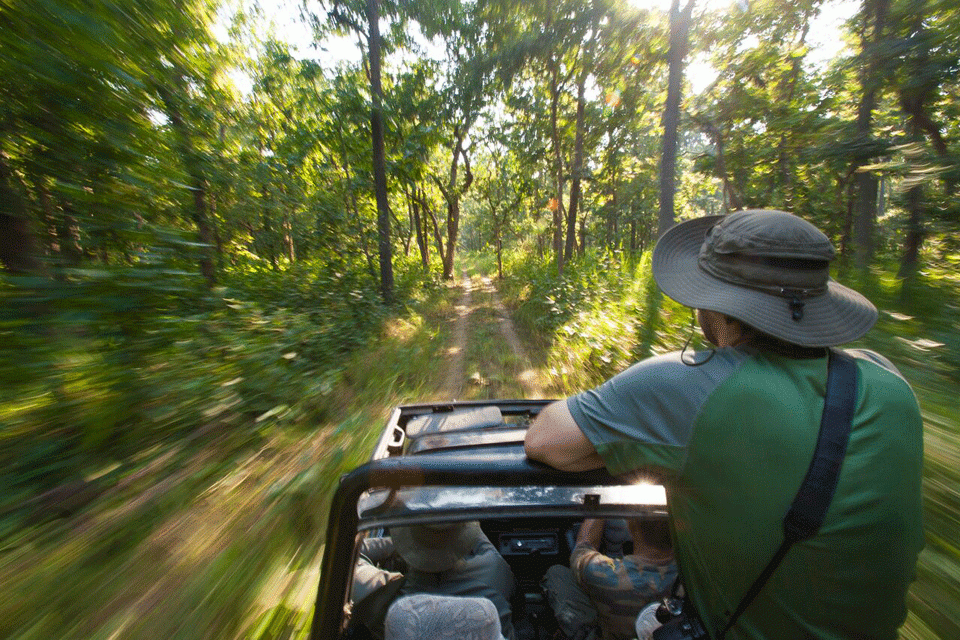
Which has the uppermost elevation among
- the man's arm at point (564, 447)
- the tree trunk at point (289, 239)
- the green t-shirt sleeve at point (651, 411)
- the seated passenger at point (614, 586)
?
the tree trunk at point (289, 239)

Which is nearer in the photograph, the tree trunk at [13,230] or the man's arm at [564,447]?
the man's arm at [564,447]

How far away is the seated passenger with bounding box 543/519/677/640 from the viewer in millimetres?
1490

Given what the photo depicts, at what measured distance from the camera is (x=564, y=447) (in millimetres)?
1217

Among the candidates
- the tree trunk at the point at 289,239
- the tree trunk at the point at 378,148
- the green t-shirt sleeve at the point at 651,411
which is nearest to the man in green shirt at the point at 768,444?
the green t-shirt sleeve at the point at 651,411

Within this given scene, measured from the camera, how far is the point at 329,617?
1198 mm

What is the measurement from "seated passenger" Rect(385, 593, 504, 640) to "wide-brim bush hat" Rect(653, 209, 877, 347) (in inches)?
45.1

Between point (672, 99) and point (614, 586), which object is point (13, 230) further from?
point (672, 99)

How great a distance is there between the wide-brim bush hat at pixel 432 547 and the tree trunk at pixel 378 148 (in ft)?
31.1

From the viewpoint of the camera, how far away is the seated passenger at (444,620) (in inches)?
44.3

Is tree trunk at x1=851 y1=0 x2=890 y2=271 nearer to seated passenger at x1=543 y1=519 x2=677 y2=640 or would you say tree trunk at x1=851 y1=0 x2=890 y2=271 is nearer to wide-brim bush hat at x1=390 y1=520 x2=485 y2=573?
seated passenger at x1=543 y1=519 x2=677 y2=640

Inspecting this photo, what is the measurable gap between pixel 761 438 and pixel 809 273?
53cm

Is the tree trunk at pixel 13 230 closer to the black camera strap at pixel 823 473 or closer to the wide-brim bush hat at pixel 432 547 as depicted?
the wide-brim bush hat at pixel 432 547

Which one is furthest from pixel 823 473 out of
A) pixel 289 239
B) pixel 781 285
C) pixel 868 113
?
pixel 289 239

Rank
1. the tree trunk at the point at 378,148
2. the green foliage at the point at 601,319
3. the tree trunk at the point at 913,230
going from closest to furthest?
the tree trunk at the point at 913,230
the green foliage at the point at 601,319
the tree trunk at the point at 378,148
